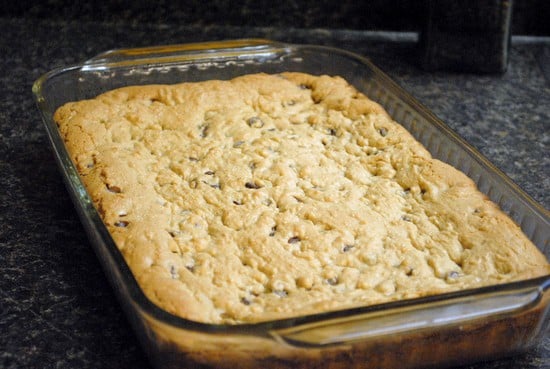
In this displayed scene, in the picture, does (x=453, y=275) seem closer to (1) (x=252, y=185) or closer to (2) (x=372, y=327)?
(2) (x=372, y=327)

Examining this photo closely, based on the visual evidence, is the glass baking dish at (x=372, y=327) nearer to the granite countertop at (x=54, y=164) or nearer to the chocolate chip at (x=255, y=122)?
the granite countertop at (x=54, y=164)

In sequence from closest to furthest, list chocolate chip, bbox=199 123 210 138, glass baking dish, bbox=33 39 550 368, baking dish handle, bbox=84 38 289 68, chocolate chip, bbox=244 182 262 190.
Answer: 1. glass baking dish, bbox=33 39 550 368
2. chocolate chip, bbox=244 182 262 190
3. chocolate chip, bbox=199 123 210 138
4. baking dish handle, bbox=84 38 289 68

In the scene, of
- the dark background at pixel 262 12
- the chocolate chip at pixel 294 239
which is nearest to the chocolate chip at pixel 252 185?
the chocolate chip at pixel 294 239

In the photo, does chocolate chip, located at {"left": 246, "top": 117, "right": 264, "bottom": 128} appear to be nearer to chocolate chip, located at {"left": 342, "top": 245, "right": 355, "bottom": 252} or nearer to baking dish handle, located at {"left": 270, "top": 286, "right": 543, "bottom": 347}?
chocolate chip, located at {"left": 342, "top": 245, "right": 355, "bottom": 252}

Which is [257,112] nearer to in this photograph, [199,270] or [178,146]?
[178,146]

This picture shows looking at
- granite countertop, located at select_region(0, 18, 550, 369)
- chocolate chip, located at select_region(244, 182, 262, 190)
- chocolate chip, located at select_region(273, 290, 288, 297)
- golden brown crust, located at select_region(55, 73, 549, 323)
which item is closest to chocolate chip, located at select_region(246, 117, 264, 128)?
golden brown crust, located at select_region(55, 73, 549, 323)

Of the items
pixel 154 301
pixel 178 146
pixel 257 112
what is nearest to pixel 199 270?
pixel 154 301
